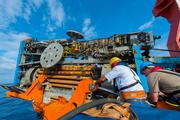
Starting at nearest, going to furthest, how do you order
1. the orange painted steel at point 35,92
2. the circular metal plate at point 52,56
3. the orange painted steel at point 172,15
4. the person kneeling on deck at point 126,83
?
the person kneeling on deck at point 126,83 < the orange painted steel at point 172,15 < the orange painted steel at point 35,92 < the circular metal plate at point 52,56

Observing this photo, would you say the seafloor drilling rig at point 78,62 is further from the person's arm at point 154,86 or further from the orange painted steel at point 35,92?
the person's arm at point 154,86

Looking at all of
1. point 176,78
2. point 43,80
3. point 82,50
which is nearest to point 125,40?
point 82,50

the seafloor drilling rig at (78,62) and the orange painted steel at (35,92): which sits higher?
the seafloor drilling rig at (78,62)

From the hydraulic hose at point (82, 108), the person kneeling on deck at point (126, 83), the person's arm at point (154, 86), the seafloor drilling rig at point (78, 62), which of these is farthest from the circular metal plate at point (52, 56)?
the hydraulic hose at point (82, 108)

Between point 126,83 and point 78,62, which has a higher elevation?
point 78,62

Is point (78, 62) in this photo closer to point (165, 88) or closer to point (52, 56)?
point (52, 56)

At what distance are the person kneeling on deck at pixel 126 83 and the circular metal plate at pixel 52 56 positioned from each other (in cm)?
482

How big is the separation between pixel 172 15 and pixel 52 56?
19.4 feet

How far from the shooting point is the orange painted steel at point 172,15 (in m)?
7.23

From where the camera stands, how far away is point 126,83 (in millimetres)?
Result: 5195

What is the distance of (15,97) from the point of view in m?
9.84

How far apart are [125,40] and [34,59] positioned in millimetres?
6595

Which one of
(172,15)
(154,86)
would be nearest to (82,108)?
(154,86)

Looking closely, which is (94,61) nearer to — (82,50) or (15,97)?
(82,50)
